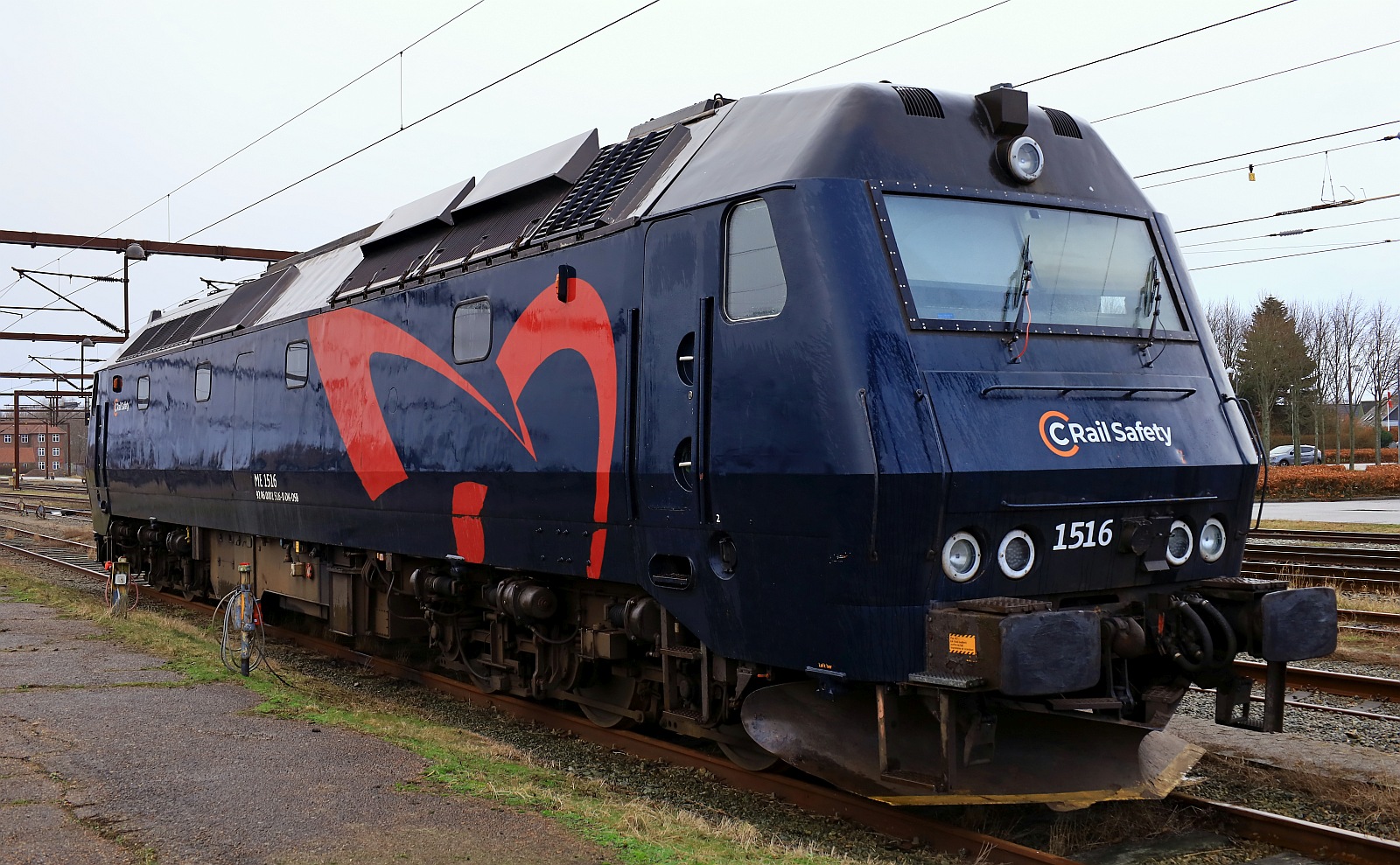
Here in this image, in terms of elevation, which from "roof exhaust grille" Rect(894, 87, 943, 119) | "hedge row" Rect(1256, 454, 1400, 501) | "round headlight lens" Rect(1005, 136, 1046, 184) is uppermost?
"roof exhaust grille" Rect(894, 87, 943, 119)

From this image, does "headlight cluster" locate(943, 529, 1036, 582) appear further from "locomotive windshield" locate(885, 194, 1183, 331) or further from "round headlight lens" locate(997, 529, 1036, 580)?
"locomotive windshield" locate(885, 194, 1183, 331)

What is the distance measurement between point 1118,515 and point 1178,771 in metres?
1.42

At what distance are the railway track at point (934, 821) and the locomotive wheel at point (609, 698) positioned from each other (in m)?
0.07

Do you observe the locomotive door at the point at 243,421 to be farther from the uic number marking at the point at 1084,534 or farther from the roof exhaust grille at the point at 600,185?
the uic number marking at the point at 1084,534

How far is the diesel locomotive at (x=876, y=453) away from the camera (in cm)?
539

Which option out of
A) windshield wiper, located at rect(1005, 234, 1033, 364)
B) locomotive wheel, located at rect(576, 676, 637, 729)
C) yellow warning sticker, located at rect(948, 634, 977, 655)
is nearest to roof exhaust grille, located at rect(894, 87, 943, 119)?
windshield wiper, located at rect(1005, 234, 1033, 364)

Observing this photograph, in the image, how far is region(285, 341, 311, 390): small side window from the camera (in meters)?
11.1

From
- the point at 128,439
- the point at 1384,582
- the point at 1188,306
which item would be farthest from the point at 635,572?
the point at 128,439

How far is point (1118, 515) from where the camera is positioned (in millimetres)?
5832

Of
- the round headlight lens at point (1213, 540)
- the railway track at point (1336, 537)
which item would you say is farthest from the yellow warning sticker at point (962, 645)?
the railway track at point (1336, 537)

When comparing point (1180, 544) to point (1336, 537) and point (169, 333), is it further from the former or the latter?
point (1336, 537)

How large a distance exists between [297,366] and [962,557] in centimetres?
784

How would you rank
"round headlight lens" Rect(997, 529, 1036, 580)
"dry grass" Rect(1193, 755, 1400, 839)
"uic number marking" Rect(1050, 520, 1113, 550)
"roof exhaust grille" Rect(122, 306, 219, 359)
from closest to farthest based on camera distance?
1. "round headlight lens" Rect(997, 529, 1036, 580)
2. "uic number marking" Rect(1050, 520, 1113, 550)
3. "dry grass" Rect(1193, 755, 1400, 839)
4. "roof exhaust grille" Rect(122, 306, 219, 359)

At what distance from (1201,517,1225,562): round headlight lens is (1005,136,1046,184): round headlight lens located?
2.12 m
